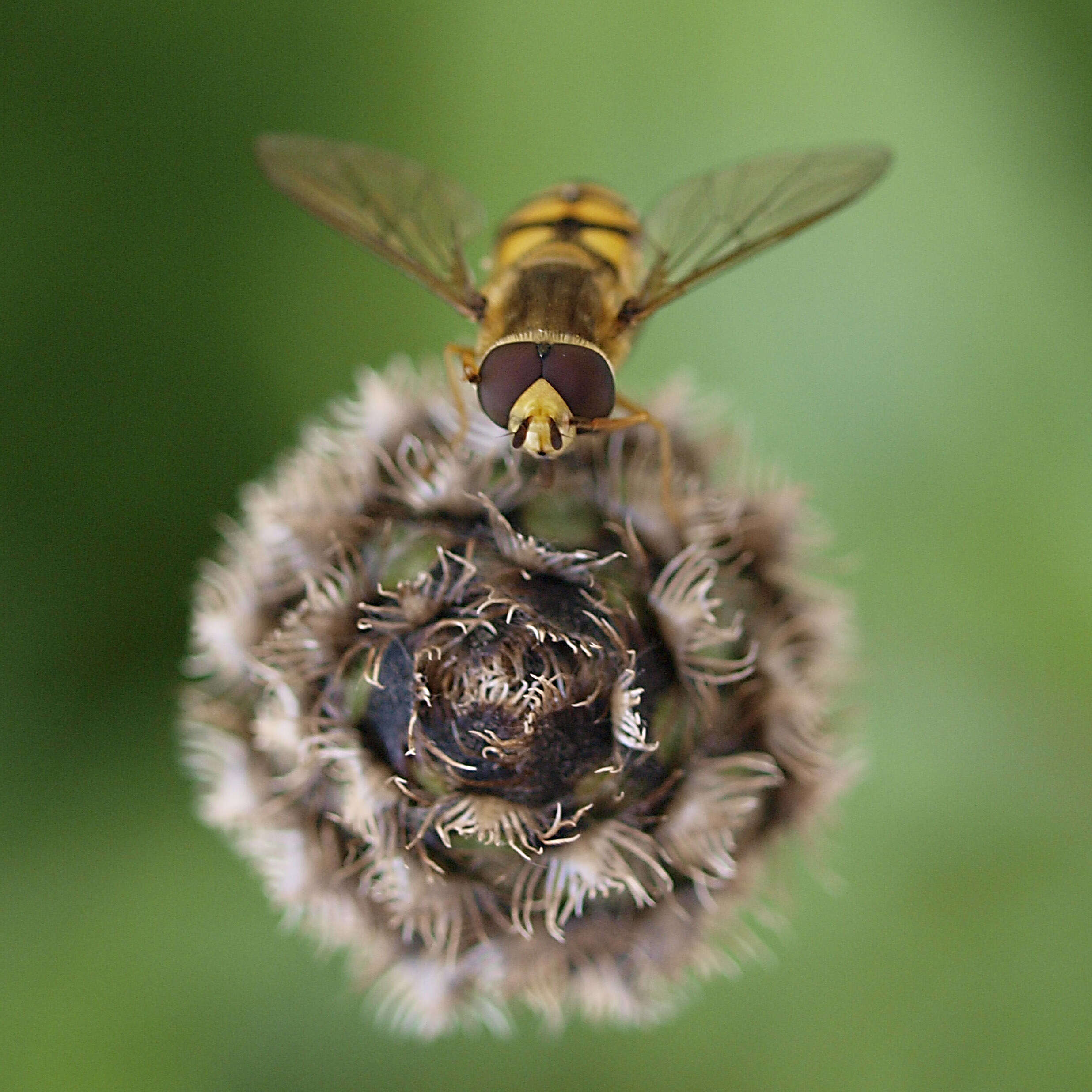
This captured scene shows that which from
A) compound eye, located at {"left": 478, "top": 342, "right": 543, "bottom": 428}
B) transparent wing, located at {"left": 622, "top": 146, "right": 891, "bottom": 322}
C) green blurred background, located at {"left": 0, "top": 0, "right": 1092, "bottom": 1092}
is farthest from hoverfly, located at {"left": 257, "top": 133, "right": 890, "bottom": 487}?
green blurred background, located at {"left": 0, "top": 0, "right": 1092, "bottom": 1092}

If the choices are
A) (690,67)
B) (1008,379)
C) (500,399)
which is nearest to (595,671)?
(500,399)

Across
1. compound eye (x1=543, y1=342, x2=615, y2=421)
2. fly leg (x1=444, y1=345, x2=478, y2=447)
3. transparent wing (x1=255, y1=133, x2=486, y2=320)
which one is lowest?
compound eye (x1=543, y1=342, x2=615, y2=421)

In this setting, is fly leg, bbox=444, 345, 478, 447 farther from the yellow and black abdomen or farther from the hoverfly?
the yellow and black abdomen

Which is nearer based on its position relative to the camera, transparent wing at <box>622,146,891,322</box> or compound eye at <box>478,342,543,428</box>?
compound eye at <box>478,342,543,428</box>

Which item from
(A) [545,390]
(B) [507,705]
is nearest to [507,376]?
(A) [545,390]

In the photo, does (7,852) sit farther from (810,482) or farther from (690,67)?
(690,67)

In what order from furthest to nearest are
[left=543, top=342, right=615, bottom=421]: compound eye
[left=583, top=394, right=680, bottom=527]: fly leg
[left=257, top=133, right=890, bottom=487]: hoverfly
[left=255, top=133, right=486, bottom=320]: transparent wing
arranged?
[left=255, top=133, right=486, bottom=320]: transparent wing, [left=257, top=133, right=890, bottom=487]: hoverfly, [left=583, top=394, right=680, bottom=527]: fly leg, [left=543, top=342, right=615, bottom=421]: compound eye

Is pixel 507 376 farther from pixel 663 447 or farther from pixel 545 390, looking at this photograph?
pixel 663 447
